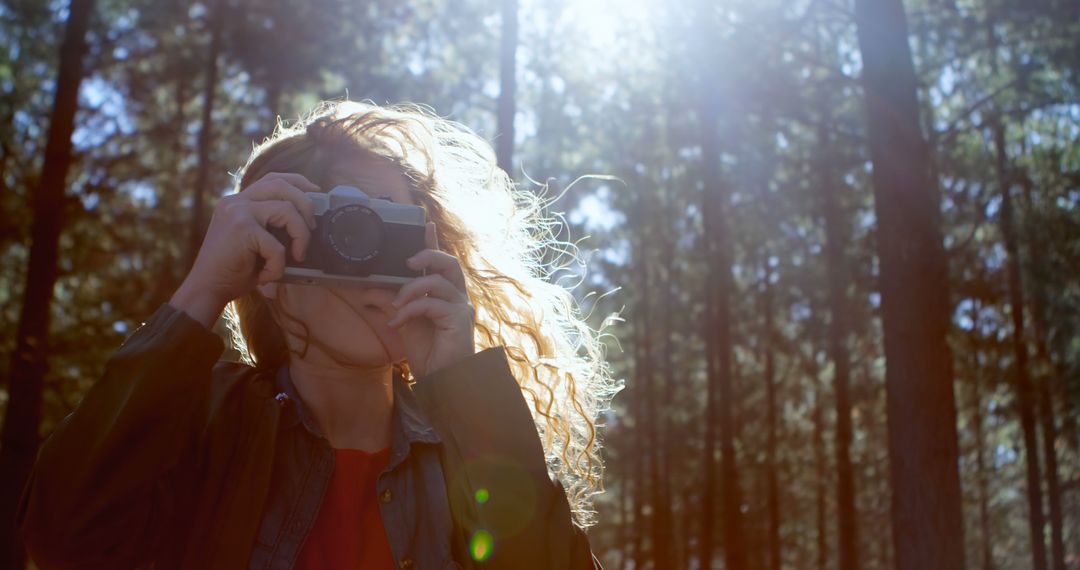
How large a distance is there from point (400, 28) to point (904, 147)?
9742 millimetres

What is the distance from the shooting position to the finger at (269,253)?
7.18ft

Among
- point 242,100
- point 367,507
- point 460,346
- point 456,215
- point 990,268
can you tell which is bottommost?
point 367,507

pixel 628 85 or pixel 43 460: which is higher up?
pixel 628 85

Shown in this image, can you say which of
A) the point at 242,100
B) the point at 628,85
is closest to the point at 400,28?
the point at 242,100

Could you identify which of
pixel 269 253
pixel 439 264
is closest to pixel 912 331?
pixel 439 264

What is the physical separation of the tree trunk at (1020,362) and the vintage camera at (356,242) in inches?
557

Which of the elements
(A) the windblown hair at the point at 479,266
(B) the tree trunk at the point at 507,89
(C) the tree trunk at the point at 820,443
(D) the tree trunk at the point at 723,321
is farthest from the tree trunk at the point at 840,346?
(A) the windblown hair at the point at 479,266

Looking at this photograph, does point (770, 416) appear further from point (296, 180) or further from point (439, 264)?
point (296, 180)

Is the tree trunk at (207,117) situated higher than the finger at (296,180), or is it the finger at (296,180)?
the tree trunk at (207,117)

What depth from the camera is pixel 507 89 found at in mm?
10219

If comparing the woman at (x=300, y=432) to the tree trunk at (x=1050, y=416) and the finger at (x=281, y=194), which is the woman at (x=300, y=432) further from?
the tree trunk at (x=1050, y=416)

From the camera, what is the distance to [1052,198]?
48.1ft

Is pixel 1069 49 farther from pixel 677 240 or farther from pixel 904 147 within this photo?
pixel 677 240

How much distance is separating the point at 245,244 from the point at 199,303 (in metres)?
0.17
